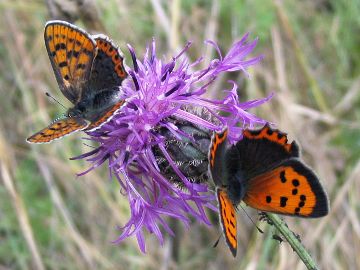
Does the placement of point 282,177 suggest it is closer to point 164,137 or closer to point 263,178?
point 263,178

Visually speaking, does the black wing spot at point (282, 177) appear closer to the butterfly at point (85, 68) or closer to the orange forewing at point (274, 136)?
the orange forewing at point (274, 136)

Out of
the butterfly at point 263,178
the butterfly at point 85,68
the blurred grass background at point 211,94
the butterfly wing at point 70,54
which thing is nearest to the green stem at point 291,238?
the butterfly at point 263,178

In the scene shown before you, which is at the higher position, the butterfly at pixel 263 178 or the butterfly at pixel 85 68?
the butterfly at pixel 85 68

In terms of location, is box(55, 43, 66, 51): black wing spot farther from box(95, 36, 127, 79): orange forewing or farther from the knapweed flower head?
the knapweed flower head

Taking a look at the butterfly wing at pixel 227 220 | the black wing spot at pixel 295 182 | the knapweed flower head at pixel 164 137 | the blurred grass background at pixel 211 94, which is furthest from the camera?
the blurred grass background at pixel 211 94

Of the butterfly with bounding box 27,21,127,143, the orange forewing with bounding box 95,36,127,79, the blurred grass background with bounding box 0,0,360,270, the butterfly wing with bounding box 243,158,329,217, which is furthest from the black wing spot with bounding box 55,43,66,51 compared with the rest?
the blurred grass background with bounding box 0,0,360,270
